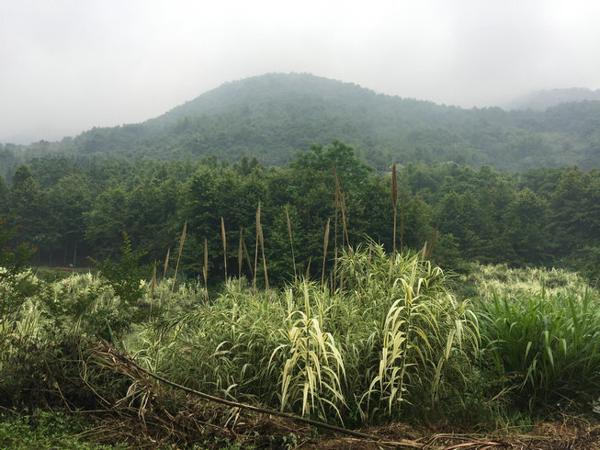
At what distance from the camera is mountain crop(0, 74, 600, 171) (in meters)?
93.8

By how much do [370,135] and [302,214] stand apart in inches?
3686

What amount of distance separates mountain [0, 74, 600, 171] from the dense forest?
38.5 metres

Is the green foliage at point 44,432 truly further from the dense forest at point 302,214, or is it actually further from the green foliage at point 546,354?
the dense forest at point 302,214

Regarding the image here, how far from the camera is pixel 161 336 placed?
145 inches

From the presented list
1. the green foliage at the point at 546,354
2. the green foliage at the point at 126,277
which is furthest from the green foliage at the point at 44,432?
the green foliage at the point at 546,354

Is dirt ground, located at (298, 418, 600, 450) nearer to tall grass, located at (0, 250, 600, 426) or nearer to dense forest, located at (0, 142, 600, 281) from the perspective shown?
tall grass, located at (0, 250, 600, 426)

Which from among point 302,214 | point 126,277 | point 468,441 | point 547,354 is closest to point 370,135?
point 302,214

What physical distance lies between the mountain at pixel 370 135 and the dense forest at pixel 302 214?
38.5 m

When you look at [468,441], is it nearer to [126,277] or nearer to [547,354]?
[547,354]

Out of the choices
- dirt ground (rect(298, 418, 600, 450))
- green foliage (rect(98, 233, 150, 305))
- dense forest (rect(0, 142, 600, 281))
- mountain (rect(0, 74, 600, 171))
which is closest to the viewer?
dirt ground (rect(298, 418, 600, 450))

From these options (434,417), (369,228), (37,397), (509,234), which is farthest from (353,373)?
(509,234)

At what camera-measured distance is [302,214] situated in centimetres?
2823

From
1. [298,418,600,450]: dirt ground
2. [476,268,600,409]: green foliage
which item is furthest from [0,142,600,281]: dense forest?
[298,418,600,450]: dirt ground

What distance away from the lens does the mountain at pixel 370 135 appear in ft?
308
